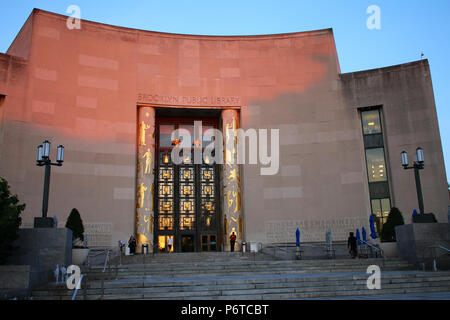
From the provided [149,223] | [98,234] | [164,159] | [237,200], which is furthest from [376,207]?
[98,234]

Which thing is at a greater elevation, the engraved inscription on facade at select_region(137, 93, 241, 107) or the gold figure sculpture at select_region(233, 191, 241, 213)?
the engraved inscription on facade at select_region(137, 93, 241, 107)

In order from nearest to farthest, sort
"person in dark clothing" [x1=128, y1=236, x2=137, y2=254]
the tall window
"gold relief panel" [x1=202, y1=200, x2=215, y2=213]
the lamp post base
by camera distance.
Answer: the lamp post base
"person in dark clothing" [x1=128, y1=236, x2=137, y2=254]
the tall window
"gold relief panel" [x1=202, y1=200, x2=215, y2=213]

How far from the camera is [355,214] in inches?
952

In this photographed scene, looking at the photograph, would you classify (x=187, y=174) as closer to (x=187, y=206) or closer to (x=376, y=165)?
(x=187, y=206)

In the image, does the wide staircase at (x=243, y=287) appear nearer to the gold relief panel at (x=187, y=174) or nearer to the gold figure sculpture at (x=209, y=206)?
the gold figure sculpture at (x=209, y=206)

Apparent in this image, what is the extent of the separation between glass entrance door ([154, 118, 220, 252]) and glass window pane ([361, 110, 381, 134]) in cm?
949

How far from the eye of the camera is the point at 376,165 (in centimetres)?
2506

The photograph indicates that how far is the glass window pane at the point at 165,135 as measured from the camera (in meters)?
27.6

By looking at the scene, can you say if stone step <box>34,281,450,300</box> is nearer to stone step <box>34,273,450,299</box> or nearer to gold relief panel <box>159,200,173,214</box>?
stone step <box>34,273,450,299</box>

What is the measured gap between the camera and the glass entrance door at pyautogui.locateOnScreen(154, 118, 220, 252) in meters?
26.4

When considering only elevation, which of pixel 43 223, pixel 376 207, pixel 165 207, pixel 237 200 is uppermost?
pixel 237 200

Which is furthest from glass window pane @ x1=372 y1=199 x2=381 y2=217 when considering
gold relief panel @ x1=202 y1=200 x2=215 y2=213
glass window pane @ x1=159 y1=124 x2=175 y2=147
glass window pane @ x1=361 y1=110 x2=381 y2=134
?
glass window pane @ x1=159 y1=124 x2=175 y2=147

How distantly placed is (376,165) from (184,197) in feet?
38.2
